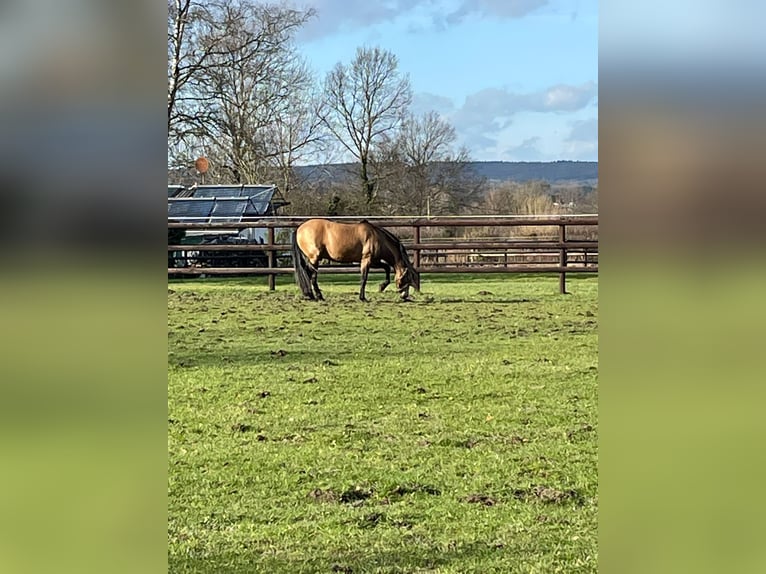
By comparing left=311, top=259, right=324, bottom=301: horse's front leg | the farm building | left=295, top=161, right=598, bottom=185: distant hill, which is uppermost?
left=295, top=161, right=598, bottom=185: distant hill

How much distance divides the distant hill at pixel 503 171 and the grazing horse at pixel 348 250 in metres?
10.4

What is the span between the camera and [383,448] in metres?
3.63

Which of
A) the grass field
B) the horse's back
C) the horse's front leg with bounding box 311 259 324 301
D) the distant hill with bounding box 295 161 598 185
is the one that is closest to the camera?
the grass field

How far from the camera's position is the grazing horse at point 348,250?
1070cm

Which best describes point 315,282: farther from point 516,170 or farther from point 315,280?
point 516,170

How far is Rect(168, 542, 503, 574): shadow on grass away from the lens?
2320 millimetres

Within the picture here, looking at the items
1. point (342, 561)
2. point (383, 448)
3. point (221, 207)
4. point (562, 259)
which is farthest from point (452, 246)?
point (342, 561)

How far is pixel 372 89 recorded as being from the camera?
1039 inches

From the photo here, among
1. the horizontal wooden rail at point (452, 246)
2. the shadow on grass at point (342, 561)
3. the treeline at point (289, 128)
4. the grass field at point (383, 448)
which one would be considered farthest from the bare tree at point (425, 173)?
the shadow on grass at point (342, 561)

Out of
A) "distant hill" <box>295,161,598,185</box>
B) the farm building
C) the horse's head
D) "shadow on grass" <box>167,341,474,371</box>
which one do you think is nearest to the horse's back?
the horse's head

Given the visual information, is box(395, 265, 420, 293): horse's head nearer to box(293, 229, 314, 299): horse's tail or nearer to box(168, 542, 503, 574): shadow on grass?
box(293, 229, 314, 299): horse's tail

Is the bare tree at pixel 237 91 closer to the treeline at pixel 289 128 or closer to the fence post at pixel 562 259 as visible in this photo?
the treeline at pixel 289 128
